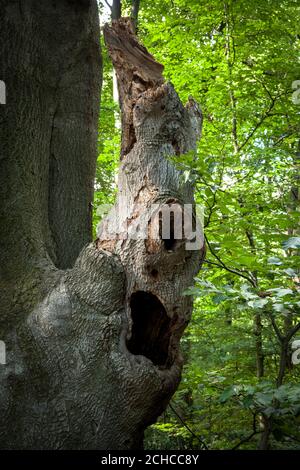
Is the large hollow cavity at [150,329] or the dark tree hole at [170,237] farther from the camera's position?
the large hollow cavity at [150,329]

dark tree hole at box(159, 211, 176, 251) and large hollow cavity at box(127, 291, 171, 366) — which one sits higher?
dark tree hole at box(159, 211, 176, 251)

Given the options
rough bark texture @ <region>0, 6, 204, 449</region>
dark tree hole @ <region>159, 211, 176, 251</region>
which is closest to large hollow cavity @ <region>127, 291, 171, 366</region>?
rough bark texture @ <region>0, 6, 204, 449</region>

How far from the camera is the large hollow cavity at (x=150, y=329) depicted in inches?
113

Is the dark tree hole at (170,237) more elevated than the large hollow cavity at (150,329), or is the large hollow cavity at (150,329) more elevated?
the dark tree hole at (170,237)

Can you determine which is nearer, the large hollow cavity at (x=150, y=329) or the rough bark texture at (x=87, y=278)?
the rough bark texture at (x=87, y=278)

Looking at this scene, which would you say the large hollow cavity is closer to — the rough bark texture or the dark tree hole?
the rough bark texture

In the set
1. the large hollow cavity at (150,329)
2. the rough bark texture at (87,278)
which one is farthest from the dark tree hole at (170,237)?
the large hollow cavity at (150,329)

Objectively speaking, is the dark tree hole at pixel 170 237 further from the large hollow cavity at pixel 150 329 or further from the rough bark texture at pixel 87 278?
the large hollow cavity at pixel 150 329

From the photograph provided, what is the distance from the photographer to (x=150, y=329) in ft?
9.56

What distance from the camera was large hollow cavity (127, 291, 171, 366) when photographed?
113 inches

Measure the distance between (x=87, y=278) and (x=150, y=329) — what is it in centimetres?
50

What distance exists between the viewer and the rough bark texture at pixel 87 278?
8.75ft

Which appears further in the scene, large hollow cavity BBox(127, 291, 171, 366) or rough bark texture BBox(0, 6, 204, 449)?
large hollow cavity BBox(127, 291, 171, 366)

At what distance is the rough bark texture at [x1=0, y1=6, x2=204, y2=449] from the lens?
2.67 metres
